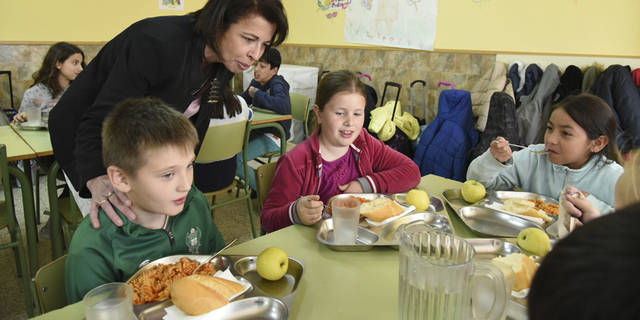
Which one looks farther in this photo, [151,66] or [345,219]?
[151,66]

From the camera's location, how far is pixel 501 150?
1.59 metres

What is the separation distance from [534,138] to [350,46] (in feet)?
8.08

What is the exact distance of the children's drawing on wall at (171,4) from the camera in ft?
18.1

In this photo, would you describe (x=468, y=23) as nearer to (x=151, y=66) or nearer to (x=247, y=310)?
(x=151, y=66)

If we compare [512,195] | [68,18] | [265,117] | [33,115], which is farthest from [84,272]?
[68,18]

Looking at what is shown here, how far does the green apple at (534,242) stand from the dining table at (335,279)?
0.13m

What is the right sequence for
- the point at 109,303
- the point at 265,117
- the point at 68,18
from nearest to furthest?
the point at 109,303, the point at 265,117, the point at 68,18

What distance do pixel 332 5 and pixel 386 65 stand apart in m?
1.12

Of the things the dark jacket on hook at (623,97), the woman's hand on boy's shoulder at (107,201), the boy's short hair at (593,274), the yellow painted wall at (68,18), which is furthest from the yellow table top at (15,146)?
the dark jacket on hook at (623,97)

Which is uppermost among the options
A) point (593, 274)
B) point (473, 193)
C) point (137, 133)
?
point (593, 274)

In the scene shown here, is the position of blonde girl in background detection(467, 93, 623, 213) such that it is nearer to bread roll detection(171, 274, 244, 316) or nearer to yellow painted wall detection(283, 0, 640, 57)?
bread roll detection(171, 274, 244, 316)

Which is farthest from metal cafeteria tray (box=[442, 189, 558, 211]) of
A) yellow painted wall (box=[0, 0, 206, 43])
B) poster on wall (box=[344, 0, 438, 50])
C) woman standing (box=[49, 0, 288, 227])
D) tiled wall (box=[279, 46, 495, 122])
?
yellow painted wall (box=[0, 0, 206, 43])

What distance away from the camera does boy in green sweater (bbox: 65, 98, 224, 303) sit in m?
1.09

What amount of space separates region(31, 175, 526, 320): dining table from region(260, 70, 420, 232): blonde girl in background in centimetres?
33
